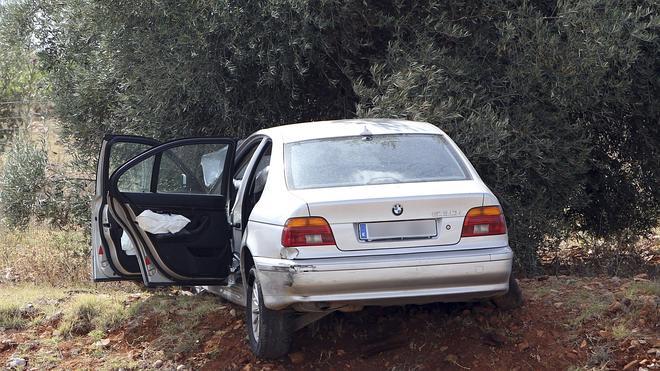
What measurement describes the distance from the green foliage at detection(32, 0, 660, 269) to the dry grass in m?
1.90

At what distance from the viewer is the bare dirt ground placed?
627 centimetres

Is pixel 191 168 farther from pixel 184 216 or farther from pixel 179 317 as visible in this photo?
pixel 179 317

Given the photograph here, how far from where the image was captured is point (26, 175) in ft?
38.1

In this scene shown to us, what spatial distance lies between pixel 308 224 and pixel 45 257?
23.4 feet

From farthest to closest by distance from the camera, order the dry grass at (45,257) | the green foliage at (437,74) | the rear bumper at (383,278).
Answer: the dry grass at (45,257), the green foliage at (437,74), the rear bumper at (383,278)

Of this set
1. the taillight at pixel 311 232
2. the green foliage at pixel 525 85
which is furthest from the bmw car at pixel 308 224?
the green foliage at pixel 525 85

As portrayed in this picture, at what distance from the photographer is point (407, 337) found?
261 inches

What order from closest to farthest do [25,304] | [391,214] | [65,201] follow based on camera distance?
[391,214] → [25,304] → [65,201]

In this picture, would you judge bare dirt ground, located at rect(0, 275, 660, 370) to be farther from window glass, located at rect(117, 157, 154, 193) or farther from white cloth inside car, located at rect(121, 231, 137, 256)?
window glass, located at rect(117, 157, 154, 193)

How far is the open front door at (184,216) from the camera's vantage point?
6.88 meters

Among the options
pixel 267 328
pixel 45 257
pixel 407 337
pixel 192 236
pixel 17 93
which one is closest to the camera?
pixel 267 328

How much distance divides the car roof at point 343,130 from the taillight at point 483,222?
962mm

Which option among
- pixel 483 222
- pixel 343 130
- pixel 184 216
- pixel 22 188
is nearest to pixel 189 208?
pixel 184 216

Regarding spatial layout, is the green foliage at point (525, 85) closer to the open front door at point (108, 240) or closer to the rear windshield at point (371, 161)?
the rear windshield at point (371, 161)
